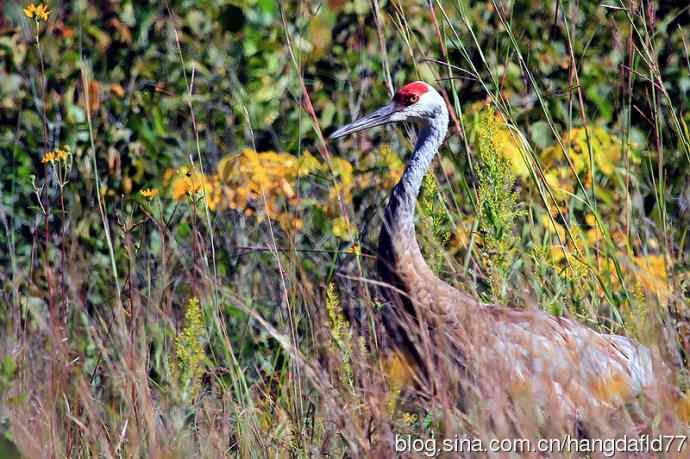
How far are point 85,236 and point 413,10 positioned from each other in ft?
5.96

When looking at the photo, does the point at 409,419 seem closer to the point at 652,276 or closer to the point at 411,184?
the point at 652,276

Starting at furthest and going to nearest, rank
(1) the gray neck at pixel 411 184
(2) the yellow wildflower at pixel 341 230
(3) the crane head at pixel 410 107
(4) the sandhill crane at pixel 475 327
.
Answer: (2) the yellow wildflower at pixel 341 230
(3) the crane head at pixel 410 107
(1) the gray neck at pixel 411 184
(4) the sandhill crane at pixel 475 327

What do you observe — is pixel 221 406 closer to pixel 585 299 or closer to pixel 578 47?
pixel 585 299

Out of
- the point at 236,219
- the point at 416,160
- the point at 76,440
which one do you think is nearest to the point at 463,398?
the point at 76,440

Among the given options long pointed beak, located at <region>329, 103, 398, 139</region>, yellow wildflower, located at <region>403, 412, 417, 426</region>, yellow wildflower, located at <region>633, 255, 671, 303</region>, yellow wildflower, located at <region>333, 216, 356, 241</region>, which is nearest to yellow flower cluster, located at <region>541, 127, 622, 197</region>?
yellow wildflower, located at <region>633, 255, 671, 303</region>

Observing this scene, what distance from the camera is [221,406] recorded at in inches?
118

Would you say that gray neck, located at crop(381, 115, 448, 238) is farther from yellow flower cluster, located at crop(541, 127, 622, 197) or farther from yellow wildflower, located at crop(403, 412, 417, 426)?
yellow wildflower, located at crop(403, 412, 417, 426)

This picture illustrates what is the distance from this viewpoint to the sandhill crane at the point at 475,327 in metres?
2.58

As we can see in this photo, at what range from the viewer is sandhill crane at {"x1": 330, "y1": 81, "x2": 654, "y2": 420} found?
2576 mm

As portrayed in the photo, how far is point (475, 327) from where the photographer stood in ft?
8.58

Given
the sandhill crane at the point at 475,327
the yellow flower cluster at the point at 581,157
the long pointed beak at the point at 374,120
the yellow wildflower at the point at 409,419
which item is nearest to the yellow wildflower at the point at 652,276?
the sandhill crane at the point at 475,327

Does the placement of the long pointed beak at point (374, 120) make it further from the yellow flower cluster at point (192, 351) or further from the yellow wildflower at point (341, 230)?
the yellow flower cluster at point (192, 351)

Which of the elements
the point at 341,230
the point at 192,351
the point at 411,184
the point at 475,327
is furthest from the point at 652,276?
the point at 341,230

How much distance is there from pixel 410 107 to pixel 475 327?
60.0 inches
